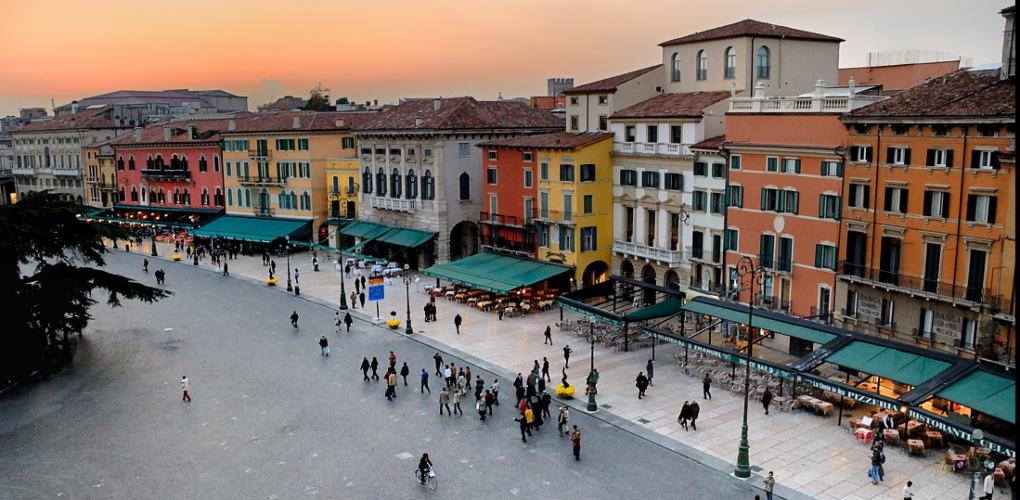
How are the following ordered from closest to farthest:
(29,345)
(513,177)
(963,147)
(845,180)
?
(963,147) < (845,180) < (29,345) < (513,177)

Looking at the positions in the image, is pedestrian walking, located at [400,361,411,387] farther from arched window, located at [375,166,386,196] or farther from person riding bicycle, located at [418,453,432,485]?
arched window, located at [375,166,386,196]

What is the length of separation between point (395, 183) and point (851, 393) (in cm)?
3935

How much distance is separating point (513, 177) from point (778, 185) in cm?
1896

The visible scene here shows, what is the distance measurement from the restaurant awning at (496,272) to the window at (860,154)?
17845mm

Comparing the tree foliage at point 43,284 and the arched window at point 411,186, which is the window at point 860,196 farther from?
the arched window at point 411,186

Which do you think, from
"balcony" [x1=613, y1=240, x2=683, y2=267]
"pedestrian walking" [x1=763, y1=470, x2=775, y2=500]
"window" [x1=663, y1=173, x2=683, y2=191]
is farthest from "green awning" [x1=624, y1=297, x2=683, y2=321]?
"pedestrian walking" [x1=763, y1=470, x2=775, y2=500]

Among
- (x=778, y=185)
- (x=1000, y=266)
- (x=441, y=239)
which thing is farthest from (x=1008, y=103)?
(x=441, y=239)

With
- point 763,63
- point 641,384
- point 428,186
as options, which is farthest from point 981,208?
point 428,186

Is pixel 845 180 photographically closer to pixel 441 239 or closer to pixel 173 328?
pixel 441 239

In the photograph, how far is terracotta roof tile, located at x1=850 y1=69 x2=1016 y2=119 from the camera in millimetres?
27172

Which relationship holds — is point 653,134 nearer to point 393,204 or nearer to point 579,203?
point 579,203

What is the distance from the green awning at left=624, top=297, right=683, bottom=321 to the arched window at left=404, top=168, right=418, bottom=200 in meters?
24.1

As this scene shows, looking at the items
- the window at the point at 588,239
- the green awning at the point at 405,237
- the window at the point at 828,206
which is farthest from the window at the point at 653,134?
the green awning at the point at 405,237

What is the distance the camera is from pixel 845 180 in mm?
32594
